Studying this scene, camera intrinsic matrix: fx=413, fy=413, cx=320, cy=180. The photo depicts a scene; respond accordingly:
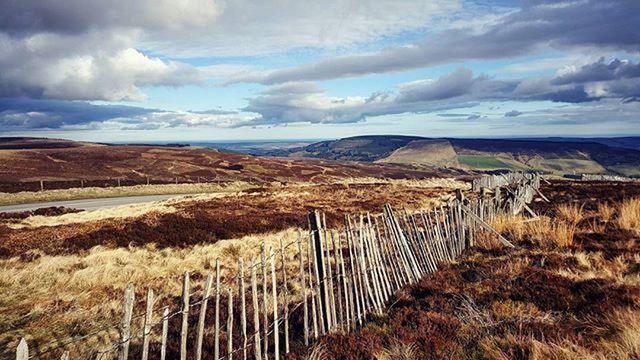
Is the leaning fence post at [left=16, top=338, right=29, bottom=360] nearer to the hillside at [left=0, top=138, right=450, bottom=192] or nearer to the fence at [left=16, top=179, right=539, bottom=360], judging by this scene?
the fence at [left=16, top=179, right=539, bottom=360]

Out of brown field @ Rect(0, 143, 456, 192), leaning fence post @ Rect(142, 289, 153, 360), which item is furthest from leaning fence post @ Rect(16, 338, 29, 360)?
brown field @ Rect(0, 143, 456, 192)

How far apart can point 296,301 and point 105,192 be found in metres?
38.8

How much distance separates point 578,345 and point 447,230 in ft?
20.4

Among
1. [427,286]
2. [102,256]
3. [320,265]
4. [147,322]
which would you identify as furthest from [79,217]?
[147,322]

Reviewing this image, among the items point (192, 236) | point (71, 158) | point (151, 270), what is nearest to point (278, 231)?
point (192, 236)

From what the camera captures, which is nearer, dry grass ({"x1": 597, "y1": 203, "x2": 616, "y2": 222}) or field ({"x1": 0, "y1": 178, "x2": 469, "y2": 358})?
field ({"x1": 0, "y1": 178, "x2": 469, "y2": 358})

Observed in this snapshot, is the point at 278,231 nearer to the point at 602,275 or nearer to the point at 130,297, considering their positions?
the point at 602,275

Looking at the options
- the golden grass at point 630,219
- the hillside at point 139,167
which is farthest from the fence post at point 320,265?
the hillside at point 139,167

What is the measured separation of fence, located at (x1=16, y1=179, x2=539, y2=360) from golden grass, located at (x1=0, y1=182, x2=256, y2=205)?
33.6 m

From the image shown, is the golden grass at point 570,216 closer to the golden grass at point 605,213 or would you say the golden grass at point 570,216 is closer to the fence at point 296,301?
the golden grass at point 605,213

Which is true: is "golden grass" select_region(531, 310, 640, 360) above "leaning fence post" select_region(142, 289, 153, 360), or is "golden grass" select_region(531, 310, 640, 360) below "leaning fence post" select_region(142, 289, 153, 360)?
below

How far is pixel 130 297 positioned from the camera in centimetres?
394

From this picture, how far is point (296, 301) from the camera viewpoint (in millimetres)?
8469

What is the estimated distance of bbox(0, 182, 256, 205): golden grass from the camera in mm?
35500
